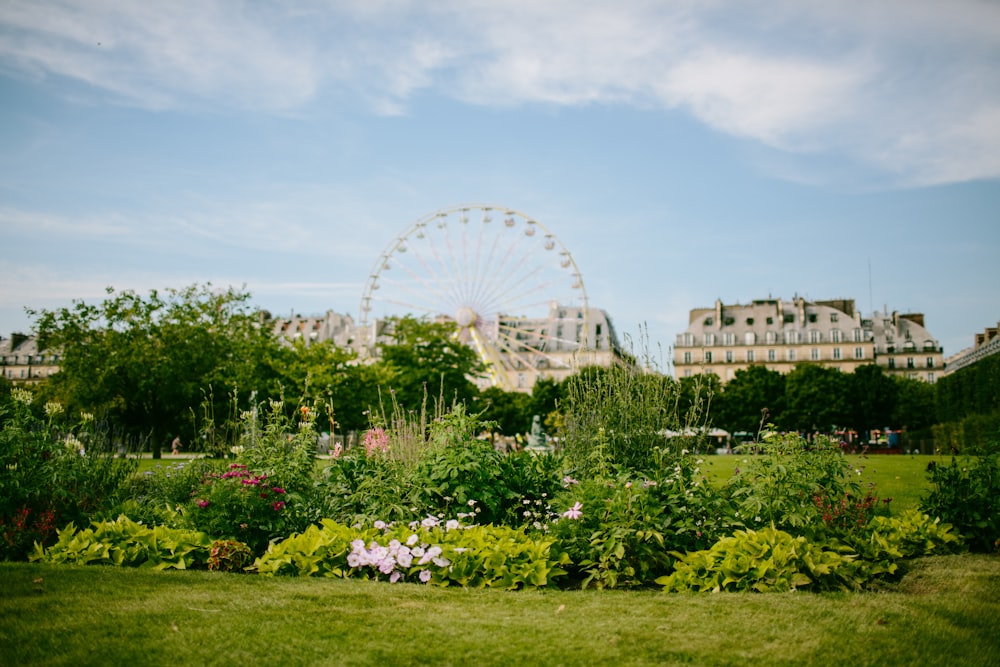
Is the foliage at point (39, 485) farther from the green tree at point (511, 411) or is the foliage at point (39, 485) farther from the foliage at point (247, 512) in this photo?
the green tree at point (511, 411)

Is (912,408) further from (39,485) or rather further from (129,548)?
(129,548)

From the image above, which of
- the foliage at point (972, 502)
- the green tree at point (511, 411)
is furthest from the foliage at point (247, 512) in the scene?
the green tree at point (511, 411)

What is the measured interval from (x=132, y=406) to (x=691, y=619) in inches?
1463

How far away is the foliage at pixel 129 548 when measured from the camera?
293 inches

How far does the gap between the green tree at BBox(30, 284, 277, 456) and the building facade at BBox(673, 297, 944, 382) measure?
59.5 m

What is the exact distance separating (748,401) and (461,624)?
67.2m

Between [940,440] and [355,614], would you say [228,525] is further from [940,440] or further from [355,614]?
[940,440]

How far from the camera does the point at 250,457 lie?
891cm

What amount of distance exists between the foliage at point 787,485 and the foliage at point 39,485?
259 inches

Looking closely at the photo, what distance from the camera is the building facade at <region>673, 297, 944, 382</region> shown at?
3538 inches

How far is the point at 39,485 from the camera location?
28.2 ft

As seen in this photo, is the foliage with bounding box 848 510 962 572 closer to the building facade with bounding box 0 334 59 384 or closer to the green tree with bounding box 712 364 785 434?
the green tree with bounding box 712 364 785 434

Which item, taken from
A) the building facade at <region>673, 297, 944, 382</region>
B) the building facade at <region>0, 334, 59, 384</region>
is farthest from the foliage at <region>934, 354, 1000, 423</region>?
the building facade at <region>0, 334, 59, 384</region>

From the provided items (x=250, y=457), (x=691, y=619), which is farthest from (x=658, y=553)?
(x=250, y=457)
